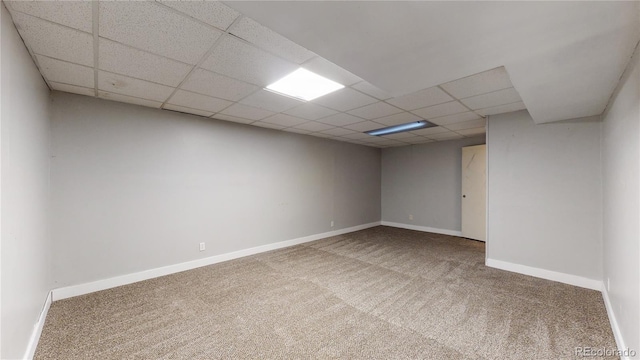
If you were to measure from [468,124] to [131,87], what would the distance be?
488 centimetres

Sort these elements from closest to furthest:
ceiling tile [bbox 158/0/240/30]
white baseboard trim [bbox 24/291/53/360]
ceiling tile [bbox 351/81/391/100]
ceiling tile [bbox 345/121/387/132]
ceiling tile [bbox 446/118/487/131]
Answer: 1. ceiling tile [bbox 158/0/240/30]
2. white baseboard trim [bbox 24/291/53/360]
3. ceiling tile [bbox 351/81/391/100]
4. ceiling tile [bbox 446/118/487/131]
5. ceiling tile [bbox 345/121/387/132]

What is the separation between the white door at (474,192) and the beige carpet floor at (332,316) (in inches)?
75.9

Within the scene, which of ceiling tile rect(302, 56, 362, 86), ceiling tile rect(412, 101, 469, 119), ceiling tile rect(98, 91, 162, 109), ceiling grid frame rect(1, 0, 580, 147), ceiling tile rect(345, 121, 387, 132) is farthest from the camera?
ceiling tile rect(345, 121, 387, 132)

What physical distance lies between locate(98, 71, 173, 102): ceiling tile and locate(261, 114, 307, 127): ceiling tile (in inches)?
58.1

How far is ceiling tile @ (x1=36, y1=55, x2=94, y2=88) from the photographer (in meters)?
2.10

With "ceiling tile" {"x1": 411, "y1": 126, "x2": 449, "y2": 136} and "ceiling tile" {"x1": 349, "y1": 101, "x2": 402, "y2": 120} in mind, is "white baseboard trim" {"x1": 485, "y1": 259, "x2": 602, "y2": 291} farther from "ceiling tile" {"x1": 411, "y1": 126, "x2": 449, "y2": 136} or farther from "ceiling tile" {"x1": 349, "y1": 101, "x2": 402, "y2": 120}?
"ceiling tile" {"x1": 349, "y1": 101, "x2": 402, "y2": 120}

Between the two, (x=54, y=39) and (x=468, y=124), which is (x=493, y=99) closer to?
(x=468, y=124)

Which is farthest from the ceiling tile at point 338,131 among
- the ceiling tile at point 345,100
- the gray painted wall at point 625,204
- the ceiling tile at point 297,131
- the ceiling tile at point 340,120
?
the gray painted wall at point 625,204

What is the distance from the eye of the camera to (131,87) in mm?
2639

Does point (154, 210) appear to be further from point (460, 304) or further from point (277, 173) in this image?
point (460, 304)

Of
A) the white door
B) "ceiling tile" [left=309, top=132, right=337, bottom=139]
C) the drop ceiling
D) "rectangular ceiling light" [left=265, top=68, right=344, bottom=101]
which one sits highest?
"rectangular ceiling light" [left=265, top=68, right=344, bottom=101]

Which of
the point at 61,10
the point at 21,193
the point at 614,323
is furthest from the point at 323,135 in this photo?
the point at 614,323

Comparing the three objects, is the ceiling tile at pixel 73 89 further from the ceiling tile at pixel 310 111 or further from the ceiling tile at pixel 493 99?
the ceiling tile at pixel 493 99

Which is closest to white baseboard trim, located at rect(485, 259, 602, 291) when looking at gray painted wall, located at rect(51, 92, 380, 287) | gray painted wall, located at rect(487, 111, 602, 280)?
gray painted wall, located at rect(487, 111, 602, 280)
